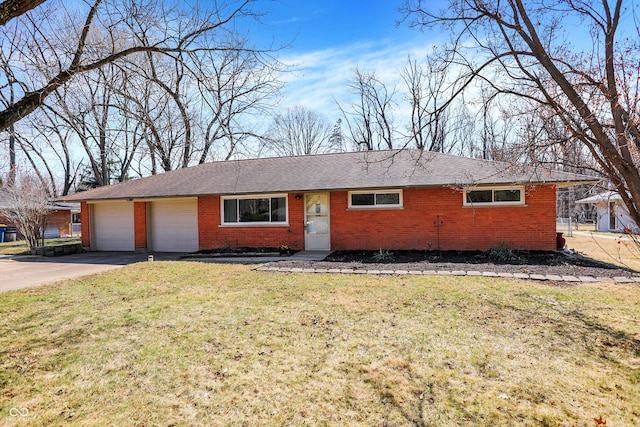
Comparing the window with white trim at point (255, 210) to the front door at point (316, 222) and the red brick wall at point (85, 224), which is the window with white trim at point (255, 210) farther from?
the red brick wall at point (85, 224)

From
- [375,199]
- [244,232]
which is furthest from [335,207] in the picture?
[244,232]

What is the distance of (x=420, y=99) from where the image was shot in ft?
20.6

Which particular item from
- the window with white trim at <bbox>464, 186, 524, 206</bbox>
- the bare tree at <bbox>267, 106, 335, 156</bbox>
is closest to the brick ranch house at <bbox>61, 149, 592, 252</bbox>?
the window with white trim at <bbox>464, 186, 524, 206</bbox>

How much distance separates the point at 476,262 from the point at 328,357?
24.5 ft

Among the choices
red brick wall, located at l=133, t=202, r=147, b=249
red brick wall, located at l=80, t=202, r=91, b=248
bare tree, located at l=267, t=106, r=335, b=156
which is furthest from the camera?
bare tree, located at l=267, t=106, r=335, b=156

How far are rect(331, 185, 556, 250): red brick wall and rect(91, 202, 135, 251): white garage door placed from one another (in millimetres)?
9673

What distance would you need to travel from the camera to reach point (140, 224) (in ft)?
50.3

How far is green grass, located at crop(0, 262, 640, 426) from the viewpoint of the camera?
310 centimetres

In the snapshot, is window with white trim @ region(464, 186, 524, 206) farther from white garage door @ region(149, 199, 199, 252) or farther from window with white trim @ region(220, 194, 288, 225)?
white garage door @ region(149, 199, 199, 252)

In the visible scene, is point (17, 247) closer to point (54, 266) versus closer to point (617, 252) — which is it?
point (54, 266)

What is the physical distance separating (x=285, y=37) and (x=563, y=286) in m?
7.51

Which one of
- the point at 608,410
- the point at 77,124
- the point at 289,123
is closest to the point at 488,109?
the point at 608,410

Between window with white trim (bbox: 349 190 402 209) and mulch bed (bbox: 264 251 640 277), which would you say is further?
window with white trim (bbox: 349 190 402 209)

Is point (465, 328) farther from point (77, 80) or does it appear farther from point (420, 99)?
point (77, 80)
